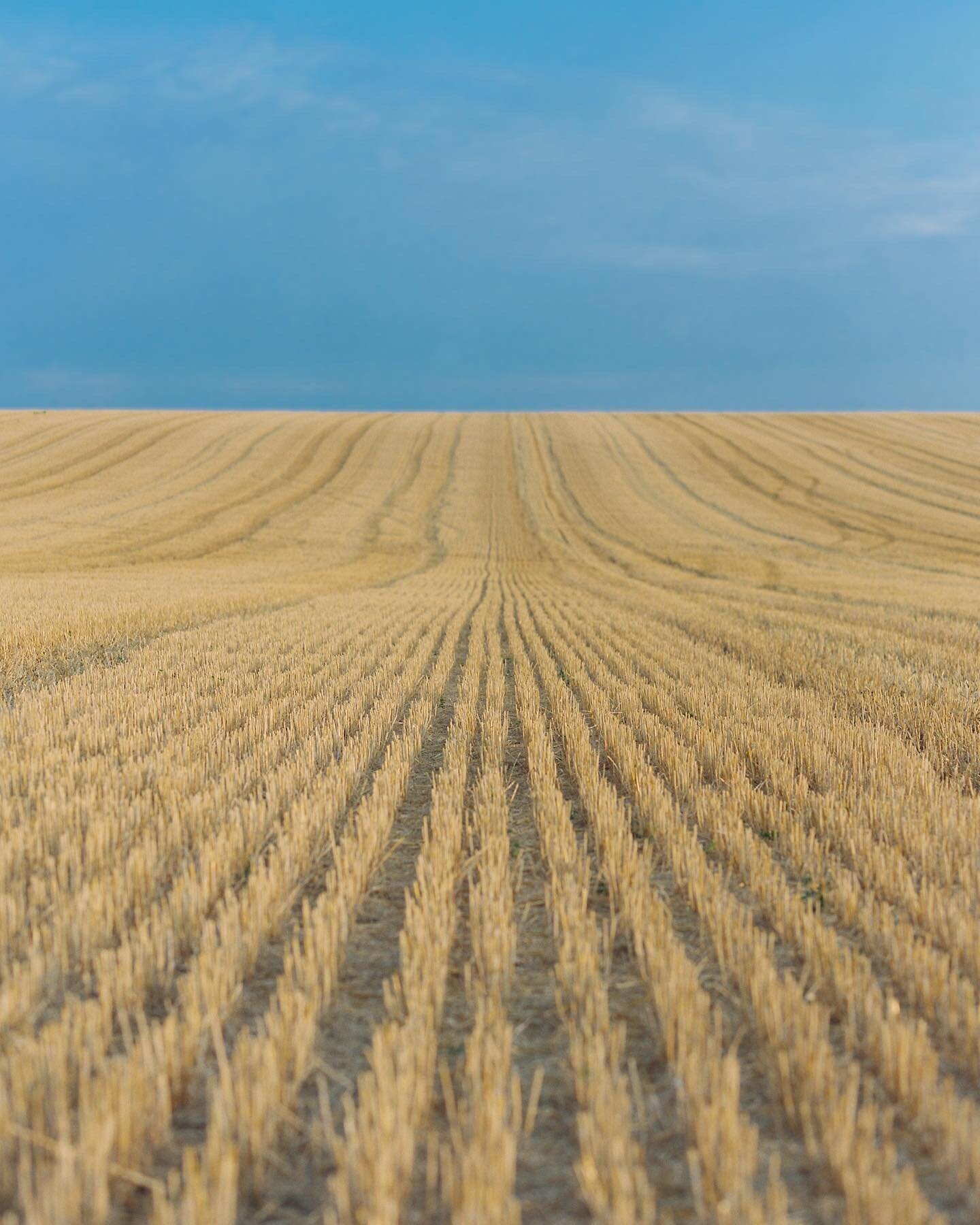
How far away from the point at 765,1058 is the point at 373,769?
3.94m

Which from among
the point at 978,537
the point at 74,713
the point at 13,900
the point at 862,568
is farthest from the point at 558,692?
the point at 978,537

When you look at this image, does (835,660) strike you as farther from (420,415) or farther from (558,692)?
(420,415)

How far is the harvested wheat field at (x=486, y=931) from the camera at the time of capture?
7.03 feet

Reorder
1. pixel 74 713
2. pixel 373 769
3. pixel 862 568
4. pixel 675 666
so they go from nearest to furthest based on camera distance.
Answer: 1. pixel 373 769
2. pixel 74 713
3. pixel 675 666
4. pixel 862 568

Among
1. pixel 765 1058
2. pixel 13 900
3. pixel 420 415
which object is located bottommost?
pixel 765 1058

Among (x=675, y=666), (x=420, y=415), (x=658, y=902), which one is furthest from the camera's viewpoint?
(x=420, y=415)

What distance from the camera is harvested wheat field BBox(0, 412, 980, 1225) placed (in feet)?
7.03

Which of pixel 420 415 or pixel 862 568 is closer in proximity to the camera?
pixel 862 568

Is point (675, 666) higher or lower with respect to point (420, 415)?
lower

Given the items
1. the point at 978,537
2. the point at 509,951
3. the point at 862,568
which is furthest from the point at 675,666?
the point at 978,537

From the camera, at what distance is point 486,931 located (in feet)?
10.8

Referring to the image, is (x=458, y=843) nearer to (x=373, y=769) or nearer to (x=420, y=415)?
(x=373, y=769)

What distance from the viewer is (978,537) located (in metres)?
32.3

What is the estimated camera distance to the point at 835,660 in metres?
10.3
